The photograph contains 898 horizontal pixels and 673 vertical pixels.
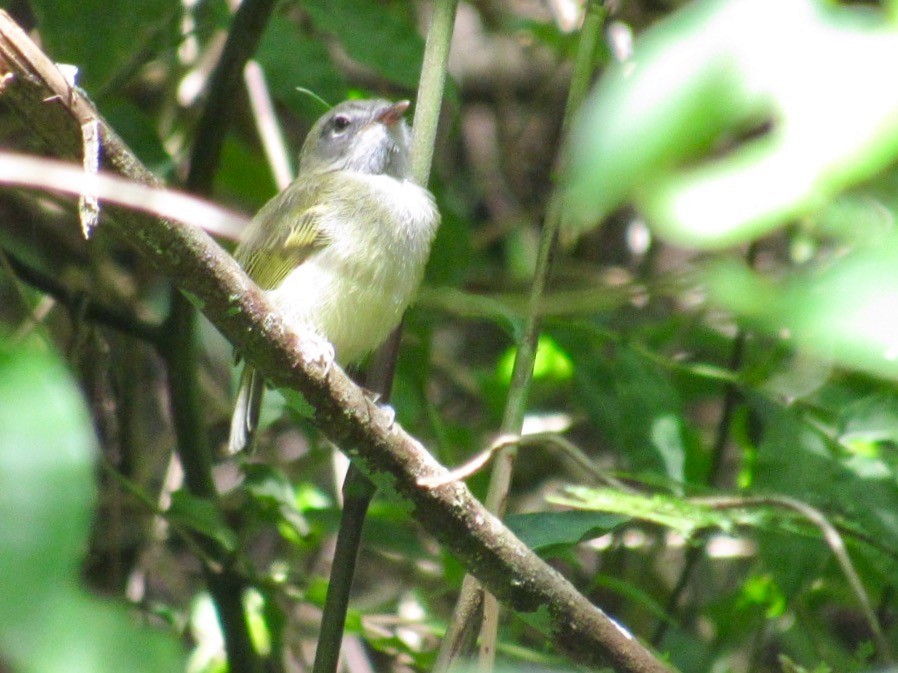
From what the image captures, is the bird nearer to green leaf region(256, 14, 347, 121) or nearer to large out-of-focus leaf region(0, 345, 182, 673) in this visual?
green leaf region(256, 14, 347, 121)

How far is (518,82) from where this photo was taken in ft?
21.4

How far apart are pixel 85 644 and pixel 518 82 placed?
19.6 feet

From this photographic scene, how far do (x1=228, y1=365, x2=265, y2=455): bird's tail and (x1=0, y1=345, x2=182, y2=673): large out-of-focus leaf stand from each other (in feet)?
8.06

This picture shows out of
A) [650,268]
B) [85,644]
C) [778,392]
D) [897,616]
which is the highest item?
[650,268]

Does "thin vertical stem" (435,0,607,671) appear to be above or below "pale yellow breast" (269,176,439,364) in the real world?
below

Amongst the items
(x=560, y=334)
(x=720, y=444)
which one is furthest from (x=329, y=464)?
(x=720, y=444)

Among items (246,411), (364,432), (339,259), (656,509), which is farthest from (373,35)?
(656,509)

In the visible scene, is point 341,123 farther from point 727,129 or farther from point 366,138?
point 727,129

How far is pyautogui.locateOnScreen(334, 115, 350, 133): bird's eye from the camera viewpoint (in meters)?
4.21

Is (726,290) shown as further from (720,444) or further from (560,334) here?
(720,444)

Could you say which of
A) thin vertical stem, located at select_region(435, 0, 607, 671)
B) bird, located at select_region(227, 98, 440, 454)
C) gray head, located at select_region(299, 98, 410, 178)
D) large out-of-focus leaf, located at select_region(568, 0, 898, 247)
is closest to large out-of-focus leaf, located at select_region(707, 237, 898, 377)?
large out-of-focus leaf, located at select_region(568, 0, 898, 247)

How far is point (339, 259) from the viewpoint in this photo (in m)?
3.32

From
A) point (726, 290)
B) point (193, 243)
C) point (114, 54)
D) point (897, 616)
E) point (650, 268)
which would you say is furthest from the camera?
point (650, 268)

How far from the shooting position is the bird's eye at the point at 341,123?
4207 mm
